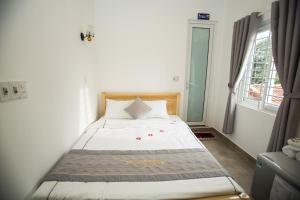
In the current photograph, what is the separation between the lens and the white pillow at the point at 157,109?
109 inches

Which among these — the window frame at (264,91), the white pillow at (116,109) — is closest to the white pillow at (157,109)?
the white pillow at (116,109)

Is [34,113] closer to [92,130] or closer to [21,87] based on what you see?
[21,87]

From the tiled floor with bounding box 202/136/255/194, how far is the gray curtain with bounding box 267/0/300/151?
51 cm

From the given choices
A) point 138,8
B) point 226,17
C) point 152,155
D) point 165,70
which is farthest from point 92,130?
point 226,17

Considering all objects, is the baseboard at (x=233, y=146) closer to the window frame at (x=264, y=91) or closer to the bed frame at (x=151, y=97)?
the window frame at (x=264, y=91)

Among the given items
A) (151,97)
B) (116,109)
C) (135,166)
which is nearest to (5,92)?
(135,166)

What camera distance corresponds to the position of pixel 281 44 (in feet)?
5.62

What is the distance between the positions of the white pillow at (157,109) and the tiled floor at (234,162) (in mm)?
994

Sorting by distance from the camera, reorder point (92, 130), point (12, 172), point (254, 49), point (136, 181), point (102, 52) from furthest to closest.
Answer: point (102, 52)
point (254, 49)
point (92, 130)
point (136, 181)
point (12, 172)

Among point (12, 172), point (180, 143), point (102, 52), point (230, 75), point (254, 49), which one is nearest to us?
point (12, 172)

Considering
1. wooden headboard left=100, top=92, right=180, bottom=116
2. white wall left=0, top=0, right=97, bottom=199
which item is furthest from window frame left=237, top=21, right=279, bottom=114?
white wall left=0, top=0, right=97, bottom=199

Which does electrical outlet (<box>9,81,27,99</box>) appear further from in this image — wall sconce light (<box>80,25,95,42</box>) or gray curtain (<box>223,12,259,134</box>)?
gray curtain (<box>223,12,259,134</box>)

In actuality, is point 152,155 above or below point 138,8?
below

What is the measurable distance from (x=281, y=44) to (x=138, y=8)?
A: 2.26 metres
